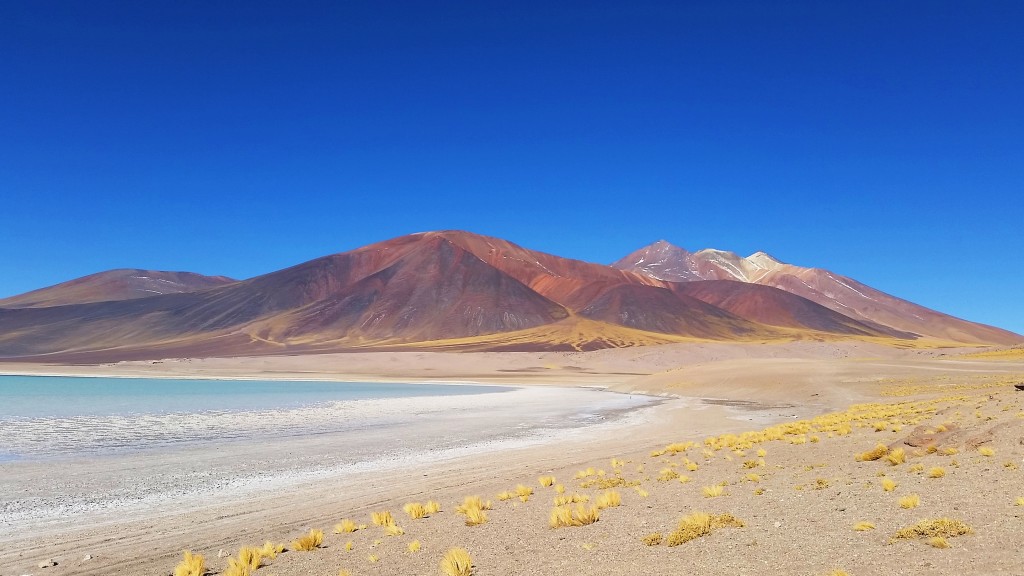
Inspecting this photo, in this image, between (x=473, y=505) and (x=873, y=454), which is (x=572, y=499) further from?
(x=873, y=454)

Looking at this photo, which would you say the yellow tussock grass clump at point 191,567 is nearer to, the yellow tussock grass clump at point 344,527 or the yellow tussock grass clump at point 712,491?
the yellow tussock grass clump at point 344,527

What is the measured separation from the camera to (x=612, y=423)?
29172mm

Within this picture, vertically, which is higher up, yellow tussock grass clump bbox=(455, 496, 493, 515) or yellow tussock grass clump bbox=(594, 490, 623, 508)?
yellow tussock grass clump bbox=(594, 490, 623, 508)

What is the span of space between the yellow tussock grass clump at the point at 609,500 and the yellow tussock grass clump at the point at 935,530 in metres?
4.67

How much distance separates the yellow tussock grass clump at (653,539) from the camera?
29.4ft

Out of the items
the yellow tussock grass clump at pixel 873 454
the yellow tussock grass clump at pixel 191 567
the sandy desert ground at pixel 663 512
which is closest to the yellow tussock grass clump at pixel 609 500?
the sandy desert ground at pixel 663 512

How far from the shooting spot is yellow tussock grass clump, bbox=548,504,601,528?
10.4 meters

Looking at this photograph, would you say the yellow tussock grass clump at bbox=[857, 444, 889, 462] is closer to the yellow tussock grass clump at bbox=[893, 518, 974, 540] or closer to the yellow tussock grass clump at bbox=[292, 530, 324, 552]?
the yellow tussock grass clump at bbox=[893, 518, 974, 540]

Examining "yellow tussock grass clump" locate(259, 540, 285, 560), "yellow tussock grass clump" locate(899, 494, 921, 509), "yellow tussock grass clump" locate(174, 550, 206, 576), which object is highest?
"yellow tussock grass clump" locate(899, 494, 921, 509)

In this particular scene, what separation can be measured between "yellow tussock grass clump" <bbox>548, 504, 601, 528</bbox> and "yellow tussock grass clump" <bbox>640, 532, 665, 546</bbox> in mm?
1382

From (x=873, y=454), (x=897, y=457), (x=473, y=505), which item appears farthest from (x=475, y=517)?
(x=873, y=454)

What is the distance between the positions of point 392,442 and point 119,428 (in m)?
11.0

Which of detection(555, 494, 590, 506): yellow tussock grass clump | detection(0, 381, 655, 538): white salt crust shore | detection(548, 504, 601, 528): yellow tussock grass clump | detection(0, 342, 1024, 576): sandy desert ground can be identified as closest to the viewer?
detection(0, 342, 1024, 576): sandy desert ground

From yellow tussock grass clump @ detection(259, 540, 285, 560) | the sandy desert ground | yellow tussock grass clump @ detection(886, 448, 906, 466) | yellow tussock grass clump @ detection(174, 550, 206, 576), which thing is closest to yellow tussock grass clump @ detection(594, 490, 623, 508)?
the sandy desert ground
